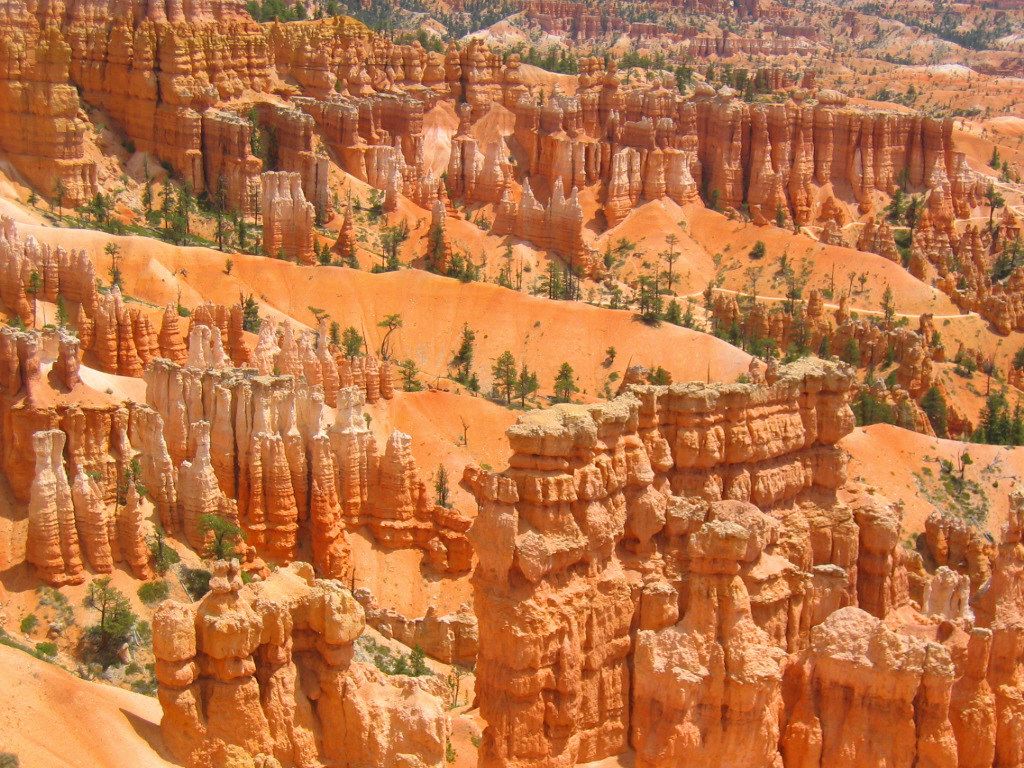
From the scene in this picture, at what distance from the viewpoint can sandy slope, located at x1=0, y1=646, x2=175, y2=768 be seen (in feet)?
88.4

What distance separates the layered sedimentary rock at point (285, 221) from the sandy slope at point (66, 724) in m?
63.2

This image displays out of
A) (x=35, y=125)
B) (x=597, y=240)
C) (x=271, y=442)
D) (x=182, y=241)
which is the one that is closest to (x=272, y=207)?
(x=182, y=241)

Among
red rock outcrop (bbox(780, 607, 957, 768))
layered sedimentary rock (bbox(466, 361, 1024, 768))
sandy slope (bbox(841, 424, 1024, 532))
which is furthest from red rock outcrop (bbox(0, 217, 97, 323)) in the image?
red rock outcrop (bbox(780, 607, 957, 768))

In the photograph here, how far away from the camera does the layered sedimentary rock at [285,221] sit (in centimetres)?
9169

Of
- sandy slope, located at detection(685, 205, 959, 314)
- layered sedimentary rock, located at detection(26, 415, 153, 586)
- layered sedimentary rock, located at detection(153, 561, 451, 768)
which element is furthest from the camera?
sandy slope, located at detection(685, 205, 959, 314)

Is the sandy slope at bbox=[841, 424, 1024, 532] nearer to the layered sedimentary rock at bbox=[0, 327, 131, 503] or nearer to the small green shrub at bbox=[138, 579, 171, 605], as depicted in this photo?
the small green shrub at bbox=[138, 579, 171, 605]

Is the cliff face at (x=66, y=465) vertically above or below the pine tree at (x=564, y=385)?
above

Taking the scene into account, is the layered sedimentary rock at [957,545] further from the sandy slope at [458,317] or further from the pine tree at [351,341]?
the pine tree at [351,341]

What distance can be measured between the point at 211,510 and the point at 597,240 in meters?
65.5

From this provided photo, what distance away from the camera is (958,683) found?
35531 millimetres

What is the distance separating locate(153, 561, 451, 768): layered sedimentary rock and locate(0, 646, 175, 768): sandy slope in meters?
0.79

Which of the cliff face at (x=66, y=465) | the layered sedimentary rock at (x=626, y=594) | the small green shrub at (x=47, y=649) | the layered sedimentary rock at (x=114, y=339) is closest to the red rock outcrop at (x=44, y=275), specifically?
the layered sedimentary rock at (x=114, y=339)

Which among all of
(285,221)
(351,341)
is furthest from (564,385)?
(285,221)

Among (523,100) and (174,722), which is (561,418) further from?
(523,100)
